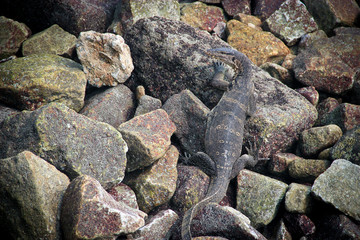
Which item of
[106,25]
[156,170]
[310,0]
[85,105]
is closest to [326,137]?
[156,170]

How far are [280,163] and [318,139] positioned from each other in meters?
0.80

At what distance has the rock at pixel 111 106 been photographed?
530 centimetres

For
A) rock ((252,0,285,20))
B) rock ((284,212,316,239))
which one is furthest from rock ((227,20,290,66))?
rock ((284,212,316,239))

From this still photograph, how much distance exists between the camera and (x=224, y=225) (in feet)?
13.1

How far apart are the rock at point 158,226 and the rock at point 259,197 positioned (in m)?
1.18

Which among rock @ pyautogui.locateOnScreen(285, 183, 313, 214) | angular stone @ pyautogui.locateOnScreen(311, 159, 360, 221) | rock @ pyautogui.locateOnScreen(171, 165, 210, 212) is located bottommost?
Answer: rock @ pyautogui.locateOnScreen(171, 165, 210, 212)

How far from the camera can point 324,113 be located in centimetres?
620

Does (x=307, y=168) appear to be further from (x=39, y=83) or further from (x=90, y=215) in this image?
(x=39, y=83)

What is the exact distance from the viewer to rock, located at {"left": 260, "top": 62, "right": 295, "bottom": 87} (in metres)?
6.87

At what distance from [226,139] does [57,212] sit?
2.98 meters

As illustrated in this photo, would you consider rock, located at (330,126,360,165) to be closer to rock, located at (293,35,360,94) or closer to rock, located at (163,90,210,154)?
rock, located at (293,35,360,94)

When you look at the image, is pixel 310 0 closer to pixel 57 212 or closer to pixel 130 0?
pixel 130 0

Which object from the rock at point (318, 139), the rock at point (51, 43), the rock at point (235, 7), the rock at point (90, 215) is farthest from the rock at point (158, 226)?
the rock at point (235, 7)

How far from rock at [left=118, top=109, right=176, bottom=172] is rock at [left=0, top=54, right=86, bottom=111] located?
1243 millimetres
